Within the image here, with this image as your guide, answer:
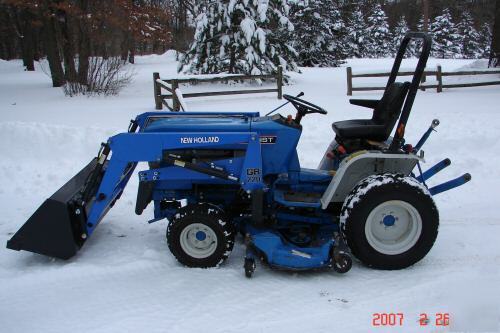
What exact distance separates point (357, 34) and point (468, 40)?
31.2ft

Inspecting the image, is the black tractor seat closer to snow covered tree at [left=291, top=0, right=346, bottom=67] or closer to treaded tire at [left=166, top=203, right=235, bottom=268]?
treaded tire at [left=166, top=203, right=235, bottom=268]

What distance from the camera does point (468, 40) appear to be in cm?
3812

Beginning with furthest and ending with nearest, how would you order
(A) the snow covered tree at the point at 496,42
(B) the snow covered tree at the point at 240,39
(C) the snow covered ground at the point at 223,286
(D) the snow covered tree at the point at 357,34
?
(D) the snow covered tree at the point at 357,34
(B) the snow covered tree at the point at 240,39
(A) the snow covered tree at the point at 496,42
(C) the snow covered ground at the point at 223,286

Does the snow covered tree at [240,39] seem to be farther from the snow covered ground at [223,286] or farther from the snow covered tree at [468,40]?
the snow covered tree at [468,40]

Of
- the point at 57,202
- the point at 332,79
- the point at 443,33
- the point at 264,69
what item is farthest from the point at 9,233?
the point at 443,33

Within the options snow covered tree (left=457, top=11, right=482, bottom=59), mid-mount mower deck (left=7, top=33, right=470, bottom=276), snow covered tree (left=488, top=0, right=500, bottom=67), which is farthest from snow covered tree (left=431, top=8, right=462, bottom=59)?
mid-mount mower deck (left=7, top=33, right=470, bottom=276)

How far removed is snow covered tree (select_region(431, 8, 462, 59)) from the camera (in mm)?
38594

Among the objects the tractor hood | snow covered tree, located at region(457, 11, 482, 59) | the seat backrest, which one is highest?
snow covered tree, located at region(457, 11, 482, 59)

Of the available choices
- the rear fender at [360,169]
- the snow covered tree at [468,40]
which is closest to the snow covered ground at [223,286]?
the rear fender at [360,169]

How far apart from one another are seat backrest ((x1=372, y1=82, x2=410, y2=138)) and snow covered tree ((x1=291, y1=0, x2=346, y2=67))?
20400 mm

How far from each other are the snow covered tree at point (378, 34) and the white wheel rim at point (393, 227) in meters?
37.8

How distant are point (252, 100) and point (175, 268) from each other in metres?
8.69

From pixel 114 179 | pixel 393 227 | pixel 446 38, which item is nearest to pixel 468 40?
pixel 446 38

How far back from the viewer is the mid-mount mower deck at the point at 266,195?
361 centimetres
